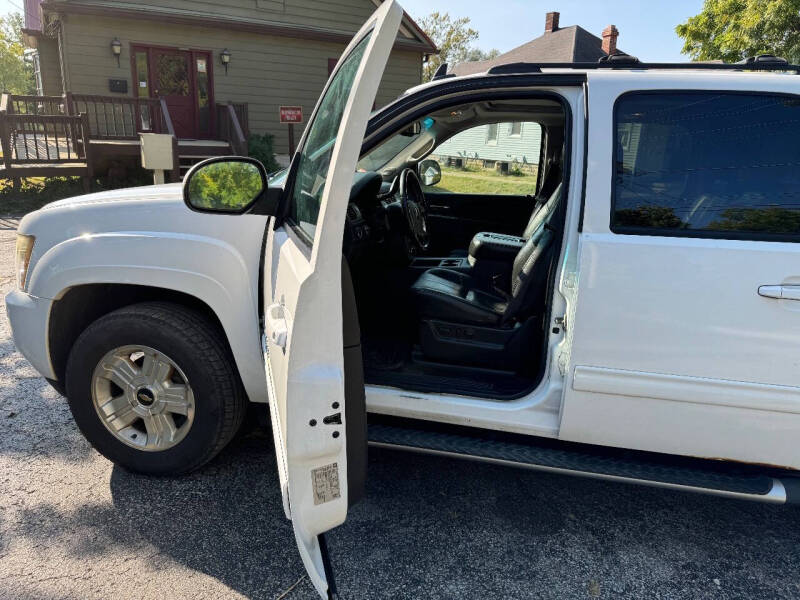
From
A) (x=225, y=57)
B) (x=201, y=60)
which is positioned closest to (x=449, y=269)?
(x=225, y=57)

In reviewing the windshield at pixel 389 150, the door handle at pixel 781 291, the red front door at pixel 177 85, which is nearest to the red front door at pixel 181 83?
the red front door at pixel 177 85

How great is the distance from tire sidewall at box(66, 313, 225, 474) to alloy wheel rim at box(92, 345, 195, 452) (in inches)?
A: 1.0

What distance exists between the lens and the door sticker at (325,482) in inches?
69.5

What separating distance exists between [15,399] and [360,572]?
258cm

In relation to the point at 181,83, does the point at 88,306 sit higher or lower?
lower

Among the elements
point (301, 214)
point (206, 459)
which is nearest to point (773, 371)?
point (301, 214)

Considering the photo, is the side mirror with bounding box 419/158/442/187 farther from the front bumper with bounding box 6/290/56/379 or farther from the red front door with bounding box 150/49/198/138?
the red front door with bounding box 150/49/198/138

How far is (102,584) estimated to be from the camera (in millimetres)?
2158

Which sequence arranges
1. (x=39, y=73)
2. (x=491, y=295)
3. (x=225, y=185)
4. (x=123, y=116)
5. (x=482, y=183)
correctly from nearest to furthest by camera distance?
(x=225, y=185) → (x=491, y=295) → (x=482, y=183) → (x=123, y=116) → (x=39, y=73)

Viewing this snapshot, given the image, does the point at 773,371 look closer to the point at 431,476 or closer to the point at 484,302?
the point at 484,302

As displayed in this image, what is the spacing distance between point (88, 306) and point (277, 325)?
1.43 meters

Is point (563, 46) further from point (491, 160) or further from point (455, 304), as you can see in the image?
point (455, 304)

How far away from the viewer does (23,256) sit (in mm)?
2707

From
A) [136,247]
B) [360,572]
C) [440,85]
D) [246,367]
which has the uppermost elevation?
[440,85]
